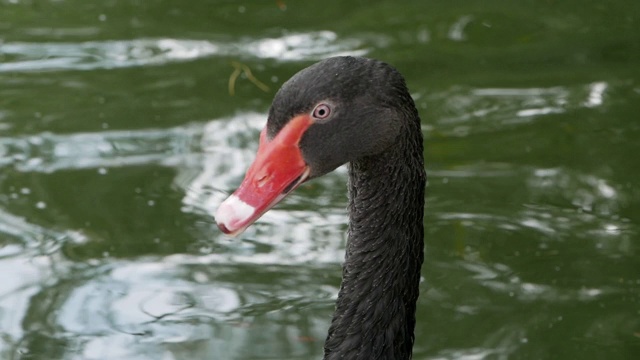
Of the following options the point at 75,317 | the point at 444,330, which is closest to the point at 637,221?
the point at 444,330

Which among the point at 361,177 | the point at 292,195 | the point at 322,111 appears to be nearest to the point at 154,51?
the point at 292,195

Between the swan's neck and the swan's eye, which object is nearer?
the swan's eye

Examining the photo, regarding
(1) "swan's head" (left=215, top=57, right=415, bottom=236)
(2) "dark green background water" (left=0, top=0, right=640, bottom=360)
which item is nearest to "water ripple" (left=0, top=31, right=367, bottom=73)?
(2) "dark green background water" (left=0, top=0, right=640, bottom=360)

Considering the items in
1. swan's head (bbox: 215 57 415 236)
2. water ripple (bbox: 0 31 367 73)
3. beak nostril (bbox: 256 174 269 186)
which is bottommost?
water ripple (bbox: 0 31 367 73)

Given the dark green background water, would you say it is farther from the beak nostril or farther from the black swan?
the beak nostril

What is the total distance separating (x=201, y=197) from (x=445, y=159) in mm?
1118

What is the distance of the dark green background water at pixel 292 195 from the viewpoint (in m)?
4.24

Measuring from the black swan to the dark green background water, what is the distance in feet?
2.33

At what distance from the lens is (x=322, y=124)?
305 cm

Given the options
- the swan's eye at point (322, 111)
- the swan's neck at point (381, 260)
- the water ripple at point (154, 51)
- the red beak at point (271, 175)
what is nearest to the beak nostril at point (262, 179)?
the red beak at point (271, 175)

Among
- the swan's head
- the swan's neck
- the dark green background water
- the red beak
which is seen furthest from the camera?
the dark green background water

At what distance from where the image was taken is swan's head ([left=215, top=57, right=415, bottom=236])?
2.97 meters

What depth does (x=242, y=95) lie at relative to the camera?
18.8 ft

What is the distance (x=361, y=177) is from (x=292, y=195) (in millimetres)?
1697
